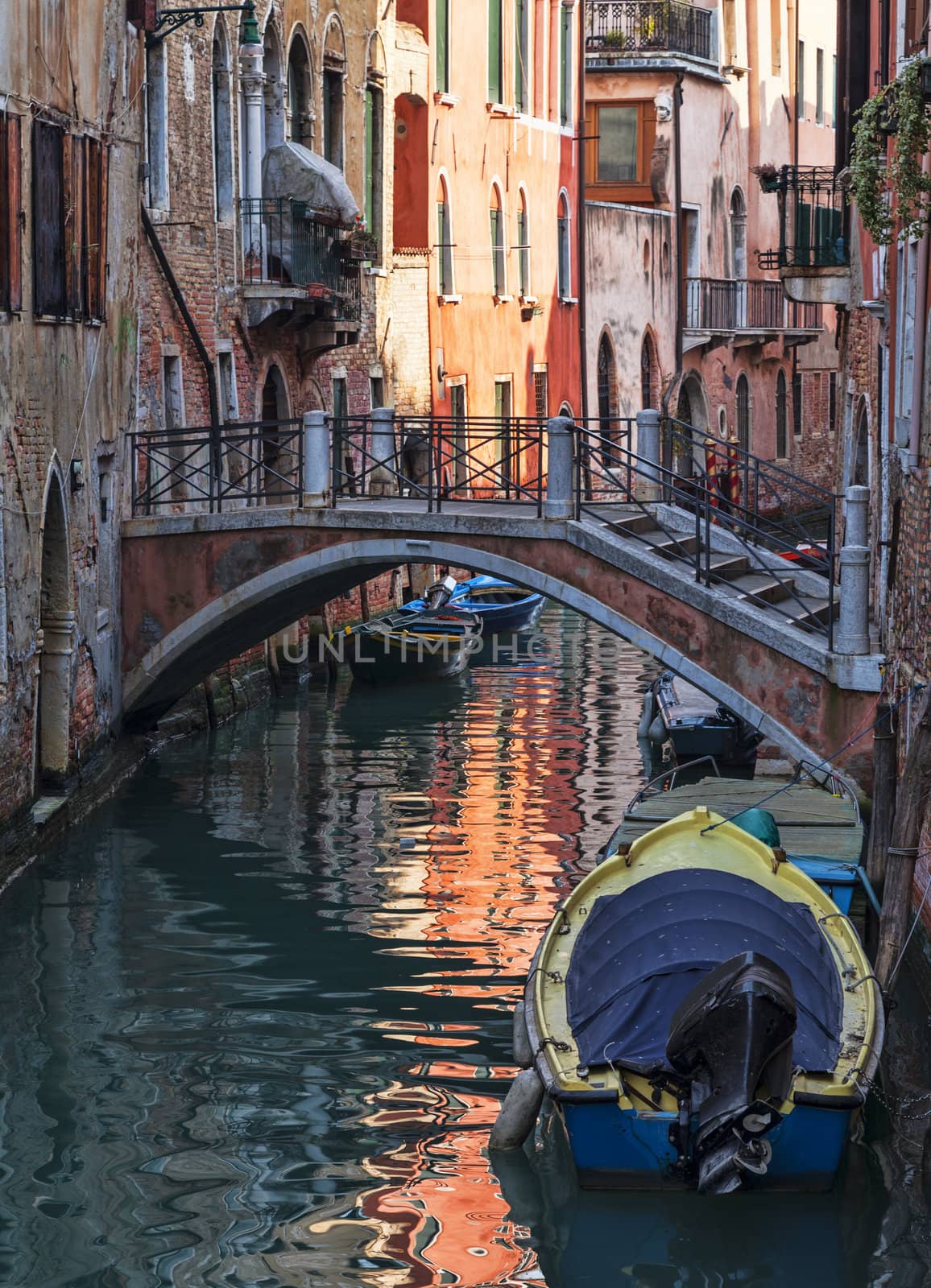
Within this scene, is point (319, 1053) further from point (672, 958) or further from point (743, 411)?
point (743, 411)

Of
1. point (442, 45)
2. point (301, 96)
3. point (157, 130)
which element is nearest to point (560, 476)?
point (157, 130)

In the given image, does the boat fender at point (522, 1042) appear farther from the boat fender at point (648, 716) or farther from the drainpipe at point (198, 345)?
the boat fender at point (648, 716)

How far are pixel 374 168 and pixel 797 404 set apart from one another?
58.6 feet

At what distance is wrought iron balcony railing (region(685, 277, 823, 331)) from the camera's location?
34062 mm

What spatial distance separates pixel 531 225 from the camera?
94.8ft

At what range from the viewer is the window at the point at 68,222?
1348cm

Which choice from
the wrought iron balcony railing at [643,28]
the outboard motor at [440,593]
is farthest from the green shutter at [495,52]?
the outboard motor at [440,593]

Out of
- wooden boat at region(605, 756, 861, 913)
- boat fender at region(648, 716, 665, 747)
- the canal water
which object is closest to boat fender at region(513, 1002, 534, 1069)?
the canal water

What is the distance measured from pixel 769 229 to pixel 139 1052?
30597mm

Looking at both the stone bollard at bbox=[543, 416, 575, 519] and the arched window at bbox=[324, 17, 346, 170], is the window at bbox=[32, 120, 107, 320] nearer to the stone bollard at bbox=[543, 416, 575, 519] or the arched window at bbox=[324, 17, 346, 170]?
the stone bollard at bbox=[543, 416, 575, 519]

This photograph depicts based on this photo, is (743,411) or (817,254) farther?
(743,411)

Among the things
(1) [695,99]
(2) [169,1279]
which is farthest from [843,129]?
(1) [695,99]

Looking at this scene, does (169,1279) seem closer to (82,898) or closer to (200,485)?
(82,898)

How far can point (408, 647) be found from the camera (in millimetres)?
21000
